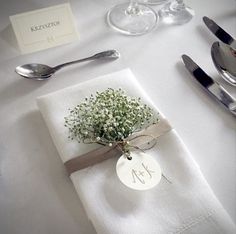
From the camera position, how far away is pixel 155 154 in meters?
0.52

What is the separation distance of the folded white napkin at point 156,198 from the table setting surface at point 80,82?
0.04 m

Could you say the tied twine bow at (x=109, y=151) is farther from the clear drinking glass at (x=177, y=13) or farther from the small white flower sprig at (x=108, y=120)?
the clear drinking glass at (x=177, y=13)

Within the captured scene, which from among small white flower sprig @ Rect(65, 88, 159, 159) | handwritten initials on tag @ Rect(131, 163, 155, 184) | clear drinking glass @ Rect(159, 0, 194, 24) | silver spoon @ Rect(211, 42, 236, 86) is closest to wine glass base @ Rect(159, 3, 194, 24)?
clear drinking glass @ Rect(159, 0, 194, 24)

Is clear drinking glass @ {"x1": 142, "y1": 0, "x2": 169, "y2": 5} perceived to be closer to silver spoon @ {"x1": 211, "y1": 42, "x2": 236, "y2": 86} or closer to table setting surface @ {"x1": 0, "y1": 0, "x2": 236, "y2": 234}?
table setting surface @ {"x1": 0, "y1": 0, "x2": 236, "y2": 234}

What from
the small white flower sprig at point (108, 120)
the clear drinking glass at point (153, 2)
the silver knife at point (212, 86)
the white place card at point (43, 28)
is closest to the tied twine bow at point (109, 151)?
the small white flower sprig at point (108, 120)

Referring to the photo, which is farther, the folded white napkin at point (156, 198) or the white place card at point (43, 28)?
the white place card at point (43, 28)

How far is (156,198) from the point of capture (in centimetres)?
47

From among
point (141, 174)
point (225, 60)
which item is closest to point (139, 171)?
point (141, 174)

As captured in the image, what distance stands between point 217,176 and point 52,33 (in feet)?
1.58

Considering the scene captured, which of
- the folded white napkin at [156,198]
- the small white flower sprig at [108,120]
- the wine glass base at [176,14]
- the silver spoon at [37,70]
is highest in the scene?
the wine glass base at [176,14]

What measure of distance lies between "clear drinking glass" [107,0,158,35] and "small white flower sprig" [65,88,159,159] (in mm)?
302

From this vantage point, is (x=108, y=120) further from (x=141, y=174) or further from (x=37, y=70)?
(x=37, y=70)

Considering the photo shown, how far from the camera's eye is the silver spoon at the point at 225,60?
682 mm

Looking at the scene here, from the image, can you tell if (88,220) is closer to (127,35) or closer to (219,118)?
(219,118)
